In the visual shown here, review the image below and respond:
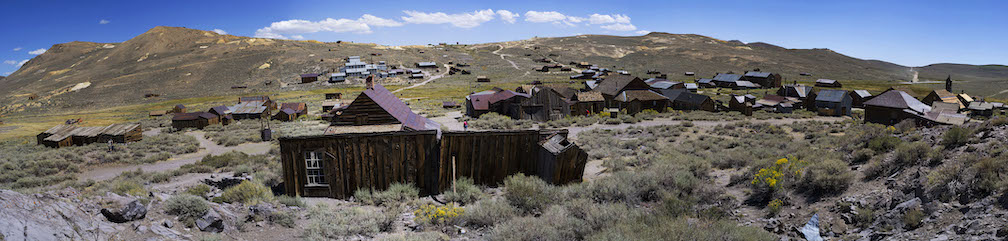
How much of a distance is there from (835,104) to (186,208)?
46.5 m

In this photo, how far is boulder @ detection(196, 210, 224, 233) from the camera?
7.80m

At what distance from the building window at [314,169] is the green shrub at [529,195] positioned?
5168 mm

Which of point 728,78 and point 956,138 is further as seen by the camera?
point 728,78

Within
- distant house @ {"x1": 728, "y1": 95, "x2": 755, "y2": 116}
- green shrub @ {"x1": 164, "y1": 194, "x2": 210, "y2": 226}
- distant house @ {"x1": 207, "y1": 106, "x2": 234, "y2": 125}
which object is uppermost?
green shrub @ {"x1": 164, "y1": 194, "x2": 210, "y2": 226}

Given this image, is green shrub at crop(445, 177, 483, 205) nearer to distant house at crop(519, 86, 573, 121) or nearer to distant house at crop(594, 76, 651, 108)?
distant house at crop(519, 86, 573, 121)

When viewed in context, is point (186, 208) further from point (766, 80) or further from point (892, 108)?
point (766, 80)

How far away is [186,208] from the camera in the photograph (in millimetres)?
7992

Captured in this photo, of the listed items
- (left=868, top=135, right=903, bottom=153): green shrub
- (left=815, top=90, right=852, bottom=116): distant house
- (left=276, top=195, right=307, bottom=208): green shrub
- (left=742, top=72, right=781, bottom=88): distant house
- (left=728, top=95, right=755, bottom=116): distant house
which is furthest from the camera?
(left=742, top=72, right=781, bottom=88): distant house

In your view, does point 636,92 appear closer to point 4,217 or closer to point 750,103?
point 750,103

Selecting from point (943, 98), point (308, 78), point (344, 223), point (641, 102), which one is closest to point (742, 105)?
point (641, 102)

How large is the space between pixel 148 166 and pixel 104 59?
136882 millimetres

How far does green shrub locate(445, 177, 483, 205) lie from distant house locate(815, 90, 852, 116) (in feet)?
129

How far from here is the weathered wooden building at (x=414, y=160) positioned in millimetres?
11312

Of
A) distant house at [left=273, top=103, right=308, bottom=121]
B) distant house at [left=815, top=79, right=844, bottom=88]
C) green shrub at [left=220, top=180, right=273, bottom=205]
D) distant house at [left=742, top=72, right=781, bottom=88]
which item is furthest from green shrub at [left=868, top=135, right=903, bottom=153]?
distant house at [left=815, top=79, right=844, bottom=88]
